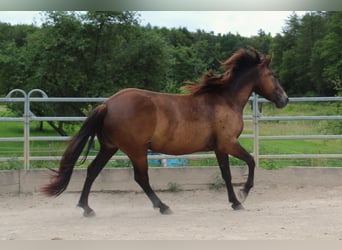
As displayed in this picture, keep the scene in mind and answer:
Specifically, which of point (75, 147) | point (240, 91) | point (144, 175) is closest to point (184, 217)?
point (144, 175)

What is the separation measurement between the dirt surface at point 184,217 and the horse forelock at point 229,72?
125 centimetres

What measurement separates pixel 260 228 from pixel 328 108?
5789mm

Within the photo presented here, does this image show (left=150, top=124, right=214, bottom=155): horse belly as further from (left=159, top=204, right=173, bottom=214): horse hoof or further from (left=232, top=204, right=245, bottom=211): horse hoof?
(left=232, top=204, right=245, bottom=211): horse hoof

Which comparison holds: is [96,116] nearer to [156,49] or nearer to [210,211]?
[210,211]

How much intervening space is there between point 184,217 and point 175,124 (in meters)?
0.89

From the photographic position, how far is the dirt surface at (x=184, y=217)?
358 cm

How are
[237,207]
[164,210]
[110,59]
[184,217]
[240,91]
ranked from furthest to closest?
[110,59]
[240,91]
[237,207]
[164,210]
[184,217]

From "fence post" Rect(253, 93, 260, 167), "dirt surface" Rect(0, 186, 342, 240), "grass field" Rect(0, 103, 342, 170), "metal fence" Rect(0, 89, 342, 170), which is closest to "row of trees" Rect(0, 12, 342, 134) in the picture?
"grass field" Rect(0, 103, 342, 170)

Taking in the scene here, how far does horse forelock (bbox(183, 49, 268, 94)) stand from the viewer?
15.6 ft

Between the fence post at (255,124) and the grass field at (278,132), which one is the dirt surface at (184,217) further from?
the grass field at (278,132)

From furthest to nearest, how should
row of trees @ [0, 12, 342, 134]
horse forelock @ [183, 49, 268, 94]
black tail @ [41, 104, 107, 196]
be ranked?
row of trees @ [0, 12, 342, 134] → horse forelock @ [183, 49, 268, 94] → black tail @ [41, 104, 107, 196]

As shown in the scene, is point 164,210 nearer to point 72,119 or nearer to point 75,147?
point 75,147

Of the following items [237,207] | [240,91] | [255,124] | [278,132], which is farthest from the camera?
[278,132]

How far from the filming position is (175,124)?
4.47 meters
